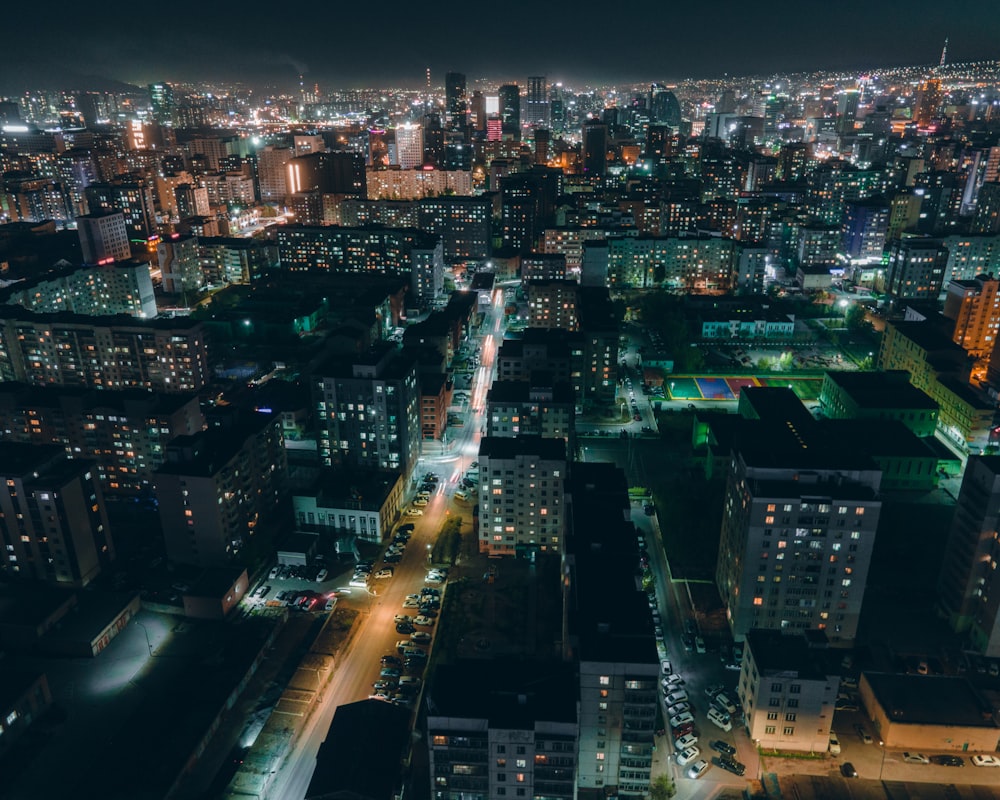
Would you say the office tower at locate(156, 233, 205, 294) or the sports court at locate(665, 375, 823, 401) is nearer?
the sports court at locate(665, 375, 823, 401)

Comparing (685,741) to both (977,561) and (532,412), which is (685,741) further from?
(532,412)

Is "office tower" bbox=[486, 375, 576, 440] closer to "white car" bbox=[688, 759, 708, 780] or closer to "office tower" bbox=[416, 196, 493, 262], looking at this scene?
"white car" bbox=[688, 759, 708, 780]

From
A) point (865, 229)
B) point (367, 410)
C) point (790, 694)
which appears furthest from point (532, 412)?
point (865, 229)

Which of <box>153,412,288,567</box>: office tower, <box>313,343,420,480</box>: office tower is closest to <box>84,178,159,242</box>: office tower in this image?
<box>313,343,420,480</box>: office tower

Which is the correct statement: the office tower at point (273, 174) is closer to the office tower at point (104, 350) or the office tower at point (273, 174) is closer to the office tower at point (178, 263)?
the office tower at point (178, 263)

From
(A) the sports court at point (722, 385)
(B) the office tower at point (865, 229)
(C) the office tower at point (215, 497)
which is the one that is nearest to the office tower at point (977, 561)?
(A) the sports court at point (722, 385)
